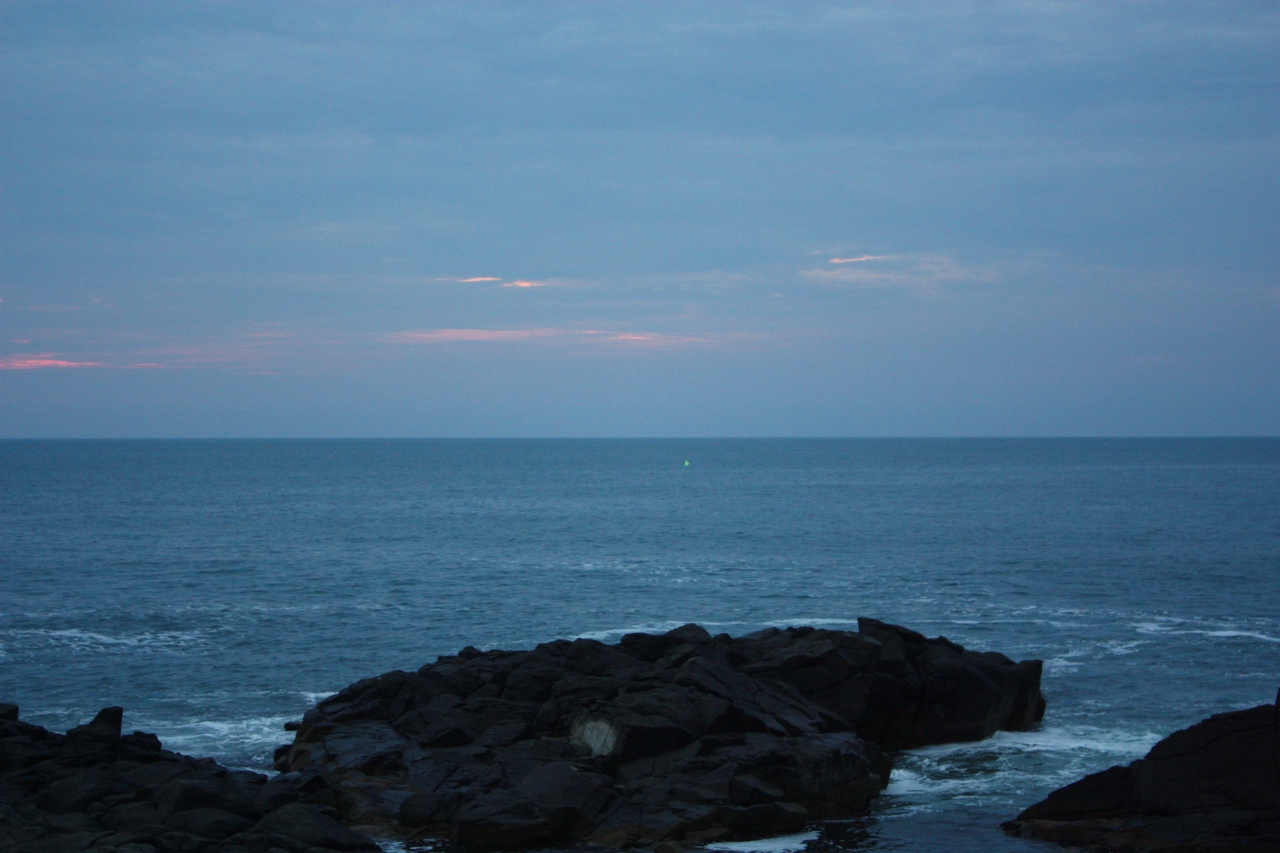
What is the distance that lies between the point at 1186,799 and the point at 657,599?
133ft

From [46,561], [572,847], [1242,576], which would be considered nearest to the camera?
[572,847]

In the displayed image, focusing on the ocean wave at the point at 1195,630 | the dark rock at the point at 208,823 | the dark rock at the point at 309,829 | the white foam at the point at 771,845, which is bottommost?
the white foam at the point at 771,845

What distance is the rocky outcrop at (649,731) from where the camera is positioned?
25453mm

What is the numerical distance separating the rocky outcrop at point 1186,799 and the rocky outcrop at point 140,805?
16128 millimetres

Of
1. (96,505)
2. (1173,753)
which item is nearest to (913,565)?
(1173,753)

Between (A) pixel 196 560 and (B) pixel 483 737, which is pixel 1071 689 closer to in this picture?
(B) pixel 483 737

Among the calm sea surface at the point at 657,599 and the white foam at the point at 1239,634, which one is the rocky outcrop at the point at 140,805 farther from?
the white foam at the point at 1239,634

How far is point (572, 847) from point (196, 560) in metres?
64.4

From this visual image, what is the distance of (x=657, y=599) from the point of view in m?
63.5

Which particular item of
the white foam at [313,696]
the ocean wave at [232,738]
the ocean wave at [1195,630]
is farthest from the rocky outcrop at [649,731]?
the ocean wave at [1195,630]

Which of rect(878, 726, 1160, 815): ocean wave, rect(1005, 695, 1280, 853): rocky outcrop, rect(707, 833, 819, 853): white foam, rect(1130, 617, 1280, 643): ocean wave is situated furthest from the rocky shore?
rect(1130, 617, 1280, 643): ocean wave

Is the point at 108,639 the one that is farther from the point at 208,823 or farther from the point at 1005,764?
the point at 1005,764

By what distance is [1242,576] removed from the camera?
68500 mm

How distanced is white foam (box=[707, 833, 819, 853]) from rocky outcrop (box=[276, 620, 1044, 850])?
327 millimetres
